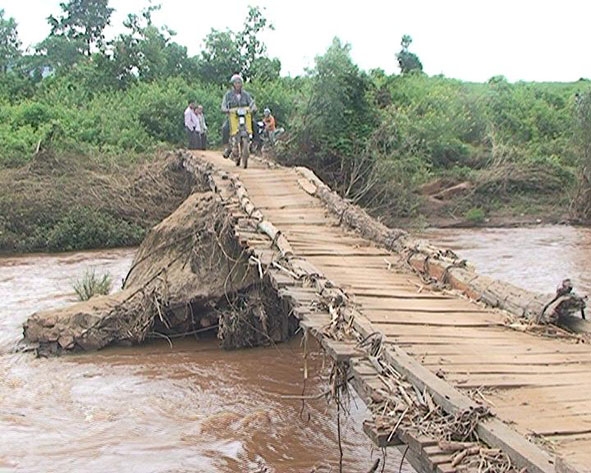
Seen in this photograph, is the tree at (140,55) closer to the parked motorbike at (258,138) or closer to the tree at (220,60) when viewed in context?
the tree at (220,60)

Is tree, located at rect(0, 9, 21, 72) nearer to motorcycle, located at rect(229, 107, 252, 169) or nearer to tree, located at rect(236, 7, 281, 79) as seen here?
tree, located at rect(236, 7, 281, 79)

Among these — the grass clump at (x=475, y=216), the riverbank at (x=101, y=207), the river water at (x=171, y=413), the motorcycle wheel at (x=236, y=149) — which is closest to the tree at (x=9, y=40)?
the riverbank at (x=101, y=207)

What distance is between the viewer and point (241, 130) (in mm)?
12227

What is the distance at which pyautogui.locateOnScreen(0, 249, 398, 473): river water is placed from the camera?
243 inches

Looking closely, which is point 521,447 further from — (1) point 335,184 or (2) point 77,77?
(2) point 77,77

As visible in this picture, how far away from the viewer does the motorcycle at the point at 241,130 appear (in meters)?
11.9

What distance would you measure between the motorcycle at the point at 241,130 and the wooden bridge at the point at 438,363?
4.45 meters

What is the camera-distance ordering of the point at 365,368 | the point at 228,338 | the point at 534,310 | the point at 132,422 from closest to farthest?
the point at 365,368, the point at 534,310, the point at 132,422, the point at 228,338

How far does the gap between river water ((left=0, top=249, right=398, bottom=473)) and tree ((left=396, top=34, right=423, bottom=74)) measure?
2784cm

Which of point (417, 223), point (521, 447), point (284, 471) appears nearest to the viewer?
point (521, 447)

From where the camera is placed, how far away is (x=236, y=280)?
920 centimetres

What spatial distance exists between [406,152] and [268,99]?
543cm

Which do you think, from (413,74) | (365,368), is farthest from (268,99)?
(365,368)

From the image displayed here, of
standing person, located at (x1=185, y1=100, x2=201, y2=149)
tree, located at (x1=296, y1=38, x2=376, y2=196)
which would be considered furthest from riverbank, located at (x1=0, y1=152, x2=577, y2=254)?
tree, located at (x1=296, y1=38, x2=376, y2=196)
